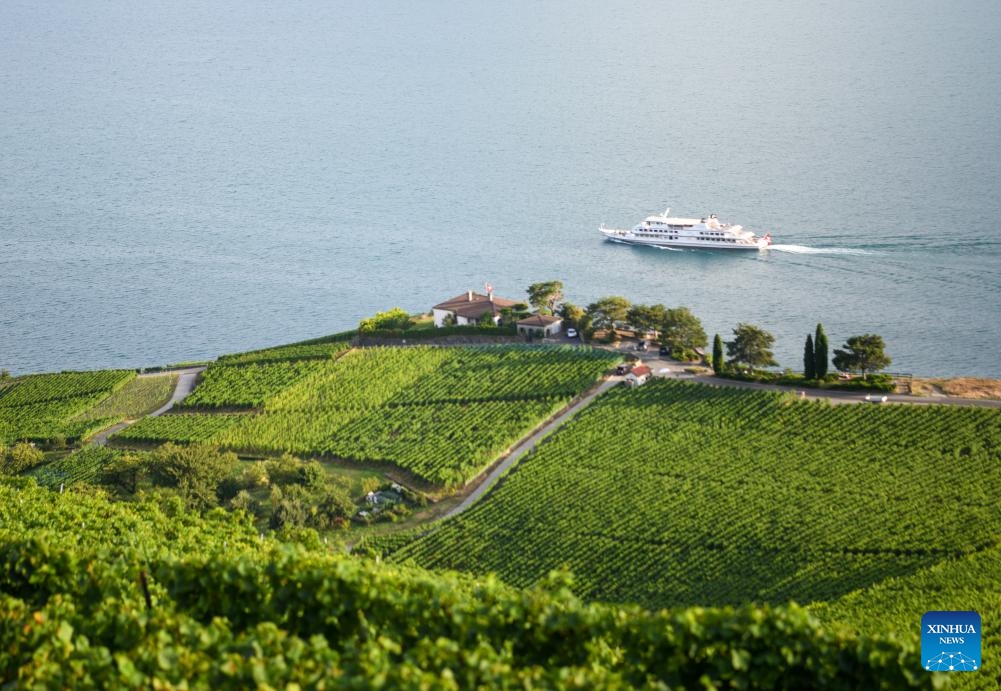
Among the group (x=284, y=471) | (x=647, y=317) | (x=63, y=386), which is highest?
(x=647, y=317)

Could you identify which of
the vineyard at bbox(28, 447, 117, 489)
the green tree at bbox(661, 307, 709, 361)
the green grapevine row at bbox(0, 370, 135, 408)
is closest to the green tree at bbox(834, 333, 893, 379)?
the green tree at bbox(661, 307, 709, 361)

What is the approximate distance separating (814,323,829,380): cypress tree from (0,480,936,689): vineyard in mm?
29877

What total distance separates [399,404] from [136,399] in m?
14.9

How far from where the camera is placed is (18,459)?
2142 inches

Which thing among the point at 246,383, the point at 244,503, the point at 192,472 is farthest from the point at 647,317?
the point at 192,472

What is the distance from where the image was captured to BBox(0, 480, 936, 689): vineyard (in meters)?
19.8

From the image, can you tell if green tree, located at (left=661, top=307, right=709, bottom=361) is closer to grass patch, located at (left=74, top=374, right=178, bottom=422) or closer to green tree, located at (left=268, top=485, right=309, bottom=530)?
green tree, located at (left=268, top=485, right=309, bottom=530)

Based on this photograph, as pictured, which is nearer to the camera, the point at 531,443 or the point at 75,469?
the point at 531,443

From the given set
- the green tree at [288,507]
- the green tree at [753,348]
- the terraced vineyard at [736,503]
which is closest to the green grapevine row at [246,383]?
the green tree at [288,507]

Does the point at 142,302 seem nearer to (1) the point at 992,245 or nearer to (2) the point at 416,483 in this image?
(2) the point at 416,483

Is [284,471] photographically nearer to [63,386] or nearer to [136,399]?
[136,399]

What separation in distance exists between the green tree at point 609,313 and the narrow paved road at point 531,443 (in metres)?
5.62

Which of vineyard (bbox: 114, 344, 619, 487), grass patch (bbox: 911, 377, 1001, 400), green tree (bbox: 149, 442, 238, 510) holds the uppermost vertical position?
grass patch (bbox: 911, 377, 1001, 400)

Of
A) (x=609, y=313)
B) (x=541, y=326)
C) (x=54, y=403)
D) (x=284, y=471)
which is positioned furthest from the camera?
(x=54, y=403)
